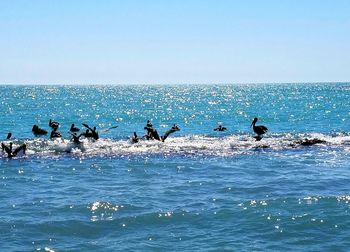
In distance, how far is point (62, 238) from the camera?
17.6 metres

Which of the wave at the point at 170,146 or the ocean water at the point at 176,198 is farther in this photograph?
the wave at the point at 170,146

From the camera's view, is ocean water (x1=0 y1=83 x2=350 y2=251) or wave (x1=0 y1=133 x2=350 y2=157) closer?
ocean water (x1=0 y1=83 x2=350 y2=251)

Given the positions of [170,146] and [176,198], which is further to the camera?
[170,146]

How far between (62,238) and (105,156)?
17577mm

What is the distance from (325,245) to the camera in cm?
1672

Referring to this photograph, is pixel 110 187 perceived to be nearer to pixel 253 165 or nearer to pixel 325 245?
pixel 253 165

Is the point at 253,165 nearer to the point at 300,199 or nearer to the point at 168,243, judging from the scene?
the point at 300,199

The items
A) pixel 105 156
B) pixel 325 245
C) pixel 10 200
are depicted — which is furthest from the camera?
pixel 105 156

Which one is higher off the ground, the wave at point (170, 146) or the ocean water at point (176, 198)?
the wave at point (170, 146)

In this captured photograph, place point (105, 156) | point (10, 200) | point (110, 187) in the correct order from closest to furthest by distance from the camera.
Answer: point (10, 200)
point (110, 187)
point (105, 156)

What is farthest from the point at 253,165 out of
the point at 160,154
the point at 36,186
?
the point at 36,186

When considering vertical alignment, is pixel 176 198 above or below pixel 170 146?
below

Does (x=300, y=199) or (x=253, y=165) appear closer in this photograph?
(x=300, y=199)

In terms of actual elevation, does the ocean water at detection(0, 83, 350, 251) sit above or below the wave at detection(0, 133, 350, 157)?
below
